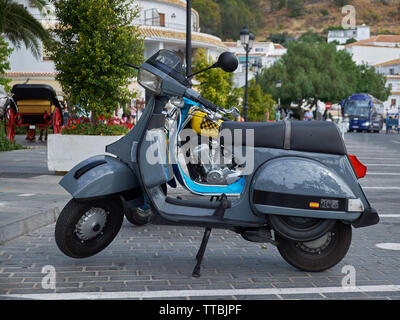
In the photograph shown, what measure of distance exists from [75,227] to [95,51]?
6.05 meters

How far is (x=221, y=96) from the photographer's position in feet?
75.1

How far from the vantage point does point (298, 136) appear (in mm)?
4562

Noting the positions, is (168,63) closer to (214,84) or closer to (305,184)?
(305,184)

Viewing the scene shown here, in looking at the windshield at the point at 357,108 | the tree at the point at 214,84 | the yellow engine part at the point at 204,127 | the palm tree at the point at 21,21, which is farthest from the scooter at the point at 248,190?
the windshield at the point at 357,108

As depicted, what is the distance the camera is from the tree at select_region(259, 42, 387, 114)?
6322cm

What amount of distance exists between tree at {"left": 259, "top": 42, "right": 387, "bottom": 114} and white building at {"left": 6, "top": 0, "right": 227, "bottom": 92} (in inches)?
552

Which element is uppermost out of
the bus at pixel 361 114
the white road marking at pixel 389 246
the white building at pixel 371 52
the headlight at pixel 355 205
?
the white building at pixel 371 52

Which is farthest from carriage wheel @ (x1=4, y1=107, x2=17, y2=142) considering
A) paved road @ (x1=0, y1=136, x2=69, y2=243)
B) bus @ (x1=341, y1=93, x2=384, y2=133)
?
bus @ (x1=341, y1=93, x2=384, y2=133)

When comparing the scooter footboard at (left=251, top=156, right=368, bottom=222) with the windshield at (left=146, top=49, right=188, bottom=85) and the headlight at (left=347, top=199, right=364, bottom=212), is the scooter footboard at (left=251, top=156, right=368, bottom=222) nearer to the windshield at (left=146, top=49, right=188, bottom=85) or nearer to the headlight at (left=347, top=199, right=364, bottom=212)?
the headlight at (left=347, top=199, right=364, bottom=212)

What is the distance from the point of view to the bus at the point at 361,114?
178 feet

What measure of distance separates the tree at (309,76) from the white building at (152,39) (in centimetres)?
1403

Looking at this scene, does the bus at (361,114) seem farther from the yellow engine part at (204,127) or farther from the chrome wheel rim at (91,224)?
the chrome wheel rim at (91,224)

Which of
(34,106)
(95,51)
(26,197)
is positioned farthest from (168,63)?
(34,106)

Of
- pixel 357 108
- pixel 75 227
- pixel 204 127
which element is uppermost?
pixel 204 127
